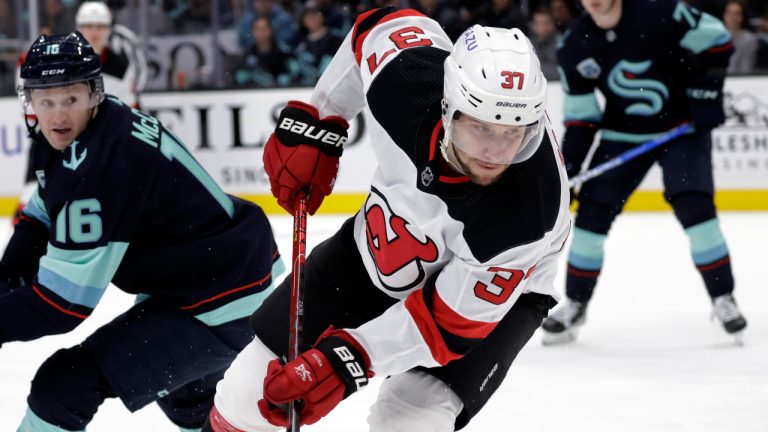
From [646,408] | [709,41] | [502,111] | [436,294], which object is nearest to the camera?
[502,111]

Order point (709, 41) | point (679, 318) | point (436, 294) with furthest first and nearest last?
point (679, 318) → point (709, 41) → point (436, 294)

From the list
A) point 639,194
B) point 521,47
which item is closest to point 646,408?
point 521,47

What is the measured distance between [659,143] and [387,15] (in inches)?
70.1

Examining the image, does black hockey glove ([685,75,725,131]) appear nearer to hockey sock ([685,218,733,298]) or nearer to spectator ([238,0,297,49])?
hockey sock ([685,218,733,298])

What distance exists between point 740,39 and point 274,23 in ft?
9.64

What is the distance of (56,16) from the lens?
25.2 feet

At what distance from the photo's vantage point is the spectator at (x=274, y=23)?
7.62m

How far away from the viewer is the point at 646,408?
3.06m

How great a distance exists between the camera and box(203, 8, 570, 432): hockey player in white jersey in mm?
1796

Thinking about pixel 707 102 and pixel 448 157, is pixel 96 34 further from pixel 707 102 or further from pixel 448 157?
pixel 448 157

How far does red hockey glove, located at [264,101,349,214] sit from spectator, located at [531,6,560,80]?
4.72 meters

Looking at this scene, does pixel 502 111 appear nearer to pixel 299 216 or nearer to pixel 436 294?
pixel 436 294

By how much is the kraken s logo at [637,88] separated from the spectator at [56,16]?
4.75m

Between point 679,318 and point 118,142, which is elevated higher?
point 118,142
